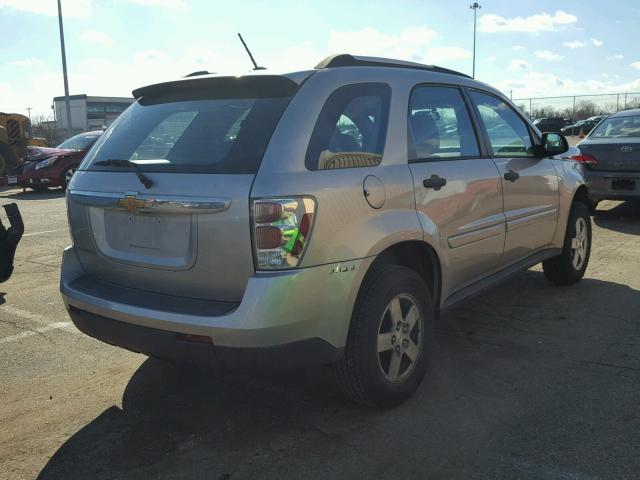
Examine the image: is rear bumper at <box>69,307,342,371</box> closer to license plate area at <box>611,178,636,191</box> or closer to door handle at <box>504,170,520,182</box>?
door handle at <box>504,170,520,182</box>

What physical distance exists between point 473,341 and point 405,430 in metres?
1.39

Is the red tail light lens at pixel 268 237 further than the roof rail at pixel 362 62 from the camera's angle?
No

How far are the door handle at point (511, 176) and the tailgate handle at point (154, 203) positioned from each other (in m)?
2.31

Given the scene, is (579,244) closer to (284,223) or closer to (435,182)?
(435,182)

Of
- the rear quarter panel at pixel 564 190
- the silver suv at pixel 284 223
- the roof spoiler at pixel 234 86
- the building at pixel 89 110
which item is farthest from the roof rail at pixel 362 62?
the building at pixel 89 110

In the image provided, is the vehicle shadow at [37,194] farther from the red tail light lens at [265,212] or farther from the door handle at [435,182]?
the red tail light lens at [265,212]

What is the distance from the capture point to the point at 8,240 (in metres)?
4.95

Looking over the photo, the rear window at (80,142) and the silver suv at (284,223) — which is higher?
the rear window at (80,142)

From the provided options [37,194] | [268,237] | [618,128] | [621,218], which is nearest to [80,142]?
[37,194]

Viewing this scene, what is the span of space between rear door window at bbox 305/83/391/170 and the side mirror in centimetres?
198

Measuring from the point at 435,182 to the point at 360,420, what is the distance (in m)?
1.37

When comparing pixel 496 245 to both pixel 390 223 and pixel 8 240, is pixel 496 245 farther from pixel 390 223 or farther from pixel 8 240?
pixel 8 240

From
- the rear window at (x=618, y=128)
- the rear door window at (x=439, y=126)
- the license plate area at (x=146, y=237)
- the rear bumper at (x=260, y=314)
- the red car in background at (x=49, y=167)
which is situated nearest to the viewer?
the rear bumper at (x=260, y=314)

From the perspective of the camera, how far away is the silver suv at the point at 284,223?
2.57 metres
